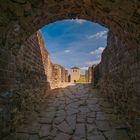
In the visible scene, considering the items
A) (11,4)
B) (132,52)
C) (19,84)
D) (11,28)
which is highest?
(11,4)

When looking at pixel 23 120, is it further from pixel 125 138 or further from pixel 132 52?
pixel 132 52

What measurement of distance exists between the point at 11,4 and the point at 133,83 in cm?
298

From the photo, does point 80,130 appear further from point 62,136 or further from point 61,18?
point 61,18

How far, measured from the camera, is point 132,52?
4.62m

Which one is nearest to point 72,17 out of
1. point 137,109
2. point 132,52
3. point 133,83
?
point 132,52

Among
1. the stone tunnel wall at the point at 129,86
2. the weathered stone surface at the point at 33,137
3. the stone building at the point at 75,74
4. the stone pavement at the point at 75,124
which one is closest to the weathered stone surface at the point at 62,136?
the stone pavement at the point at 75,124

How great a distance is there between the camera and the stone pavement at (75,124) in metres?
5.13

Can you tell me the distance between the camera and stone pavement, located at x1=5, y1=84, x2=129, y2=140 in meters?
5.13

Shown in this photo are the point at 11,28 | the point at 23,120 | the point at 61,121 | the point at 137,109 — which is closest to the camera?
the point at 11,28

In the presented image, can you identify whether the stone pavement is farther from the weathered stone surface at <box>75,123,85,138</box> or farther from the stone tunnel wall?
the stone tunnel wall

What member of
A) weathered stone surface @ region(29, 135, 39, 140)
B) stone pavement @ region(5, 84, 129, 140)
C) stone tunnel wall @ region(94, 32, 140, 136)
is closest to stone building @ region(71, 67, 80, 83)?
stone pavement @ region(5, 84, 129, 140)

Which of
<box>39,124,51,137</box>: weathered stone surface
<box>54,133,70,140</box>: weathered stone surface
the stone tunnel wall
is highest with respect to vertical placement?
the stone tunnel wall

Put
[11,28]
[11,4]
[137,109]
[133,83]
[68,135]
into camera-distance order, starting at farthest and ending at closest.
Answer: [68,135]
[133,83]
[137,109]
[11,28]
[11,4]

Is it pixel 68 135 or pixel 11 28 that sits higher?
pixel 11 28
